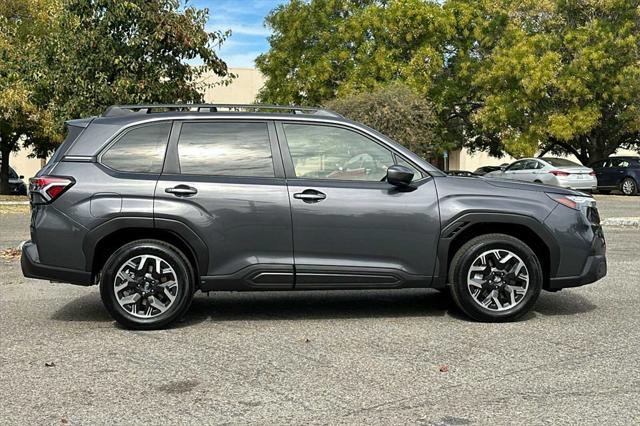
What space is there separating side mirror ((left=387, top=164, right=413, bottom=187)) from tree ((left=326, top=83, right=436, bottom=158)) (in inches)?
699

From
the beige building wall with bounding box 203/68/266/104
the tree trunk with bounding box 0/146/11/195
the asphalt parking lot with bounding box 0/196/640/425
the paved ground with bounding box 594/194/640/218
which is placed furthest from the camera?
the beige building wall with bounding box 203/68/266/104

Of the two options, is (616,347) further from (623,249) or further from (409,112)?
(409,112)

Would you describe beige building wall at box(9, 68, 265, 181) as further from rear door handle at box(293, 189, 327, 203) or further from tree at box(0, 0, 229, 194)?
rear door handle at box(293, 189, 327, 203)

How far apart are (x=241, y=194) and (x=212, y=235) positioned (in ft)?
1.35

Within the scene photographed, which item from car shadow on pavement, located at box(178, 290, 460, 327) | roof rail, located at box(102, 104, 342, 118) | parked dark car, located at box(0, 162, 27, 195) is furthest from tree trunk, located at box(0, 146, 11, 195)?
roof rail, located at box(102, 104, 342, 118)

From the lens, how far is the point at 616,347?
210 inches

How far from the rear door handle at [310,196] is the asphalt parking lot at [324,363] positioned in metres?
1.09

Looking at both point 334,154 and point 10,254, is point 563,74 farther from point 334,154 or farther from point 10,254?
point 334,154

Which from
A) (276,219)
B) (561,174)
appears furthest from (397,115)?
(276,219)

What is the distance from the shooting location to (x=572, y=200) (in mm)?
6203

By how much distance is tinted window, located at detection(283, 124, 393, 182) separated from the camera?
19.9ft

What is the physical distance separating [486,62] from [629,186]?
9408 mm

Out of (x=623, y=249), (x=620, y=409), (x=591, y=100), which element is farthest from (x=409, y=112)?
(x=620, y=409)

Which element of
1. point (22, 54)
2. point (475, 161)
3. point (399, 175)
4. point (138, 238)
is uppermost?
point (22, 54)
